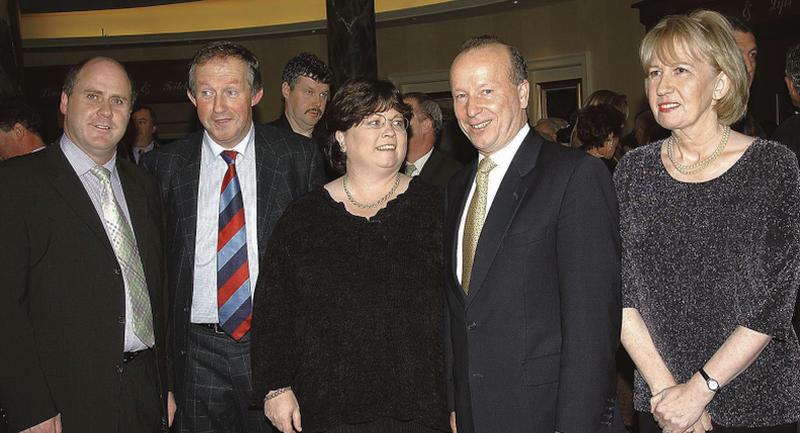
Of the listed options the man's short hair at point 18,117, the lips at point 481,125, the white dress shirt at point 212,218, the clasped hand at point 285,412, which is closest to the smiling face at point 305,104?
the man's short hair at point 18,117

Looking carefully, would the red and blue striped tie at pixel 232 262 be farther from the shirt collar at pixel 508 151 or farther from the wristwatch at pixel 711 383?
the wristwatch at pixel 711 383

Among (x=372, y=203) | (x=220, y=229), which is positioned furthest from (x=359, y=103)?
(x=220, y=229)

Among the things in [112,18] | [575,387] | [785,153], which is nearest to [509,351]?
[575,387]

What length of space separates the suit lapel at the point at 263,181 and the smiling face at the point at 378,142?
51 cm

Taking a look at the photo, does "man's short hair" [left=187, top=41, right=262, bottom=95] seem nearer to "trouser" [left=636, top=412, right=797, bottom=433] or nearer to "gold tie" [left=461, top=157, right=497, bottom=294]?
"gold tie" [left=461, top=157, right=497, bottom=294]

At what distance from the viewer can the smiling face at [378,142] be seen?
2904 mm

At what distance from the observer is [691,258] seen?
95.2 inches

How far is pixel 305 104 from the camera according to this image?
5184 millimetres

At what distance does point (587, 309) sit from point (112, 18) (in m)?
13.9

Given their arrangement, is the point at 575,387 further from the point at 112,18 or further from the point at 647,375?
the point at 112,18

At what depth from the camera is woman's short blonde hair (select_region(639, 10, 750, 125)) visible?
2.42m

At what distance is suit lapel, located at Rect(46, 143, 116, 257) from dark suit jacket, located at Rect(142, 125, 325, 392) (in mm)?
327

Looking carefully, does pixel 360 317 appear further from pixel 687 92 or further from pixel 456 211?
pixel 687 92

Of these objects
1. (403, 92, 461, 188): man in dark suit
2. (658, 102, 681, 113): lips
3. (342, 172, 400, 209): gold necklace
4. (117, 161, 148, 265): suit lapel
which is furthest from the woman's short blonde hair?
→ (403, 92, 461, 188): man in dark suit
